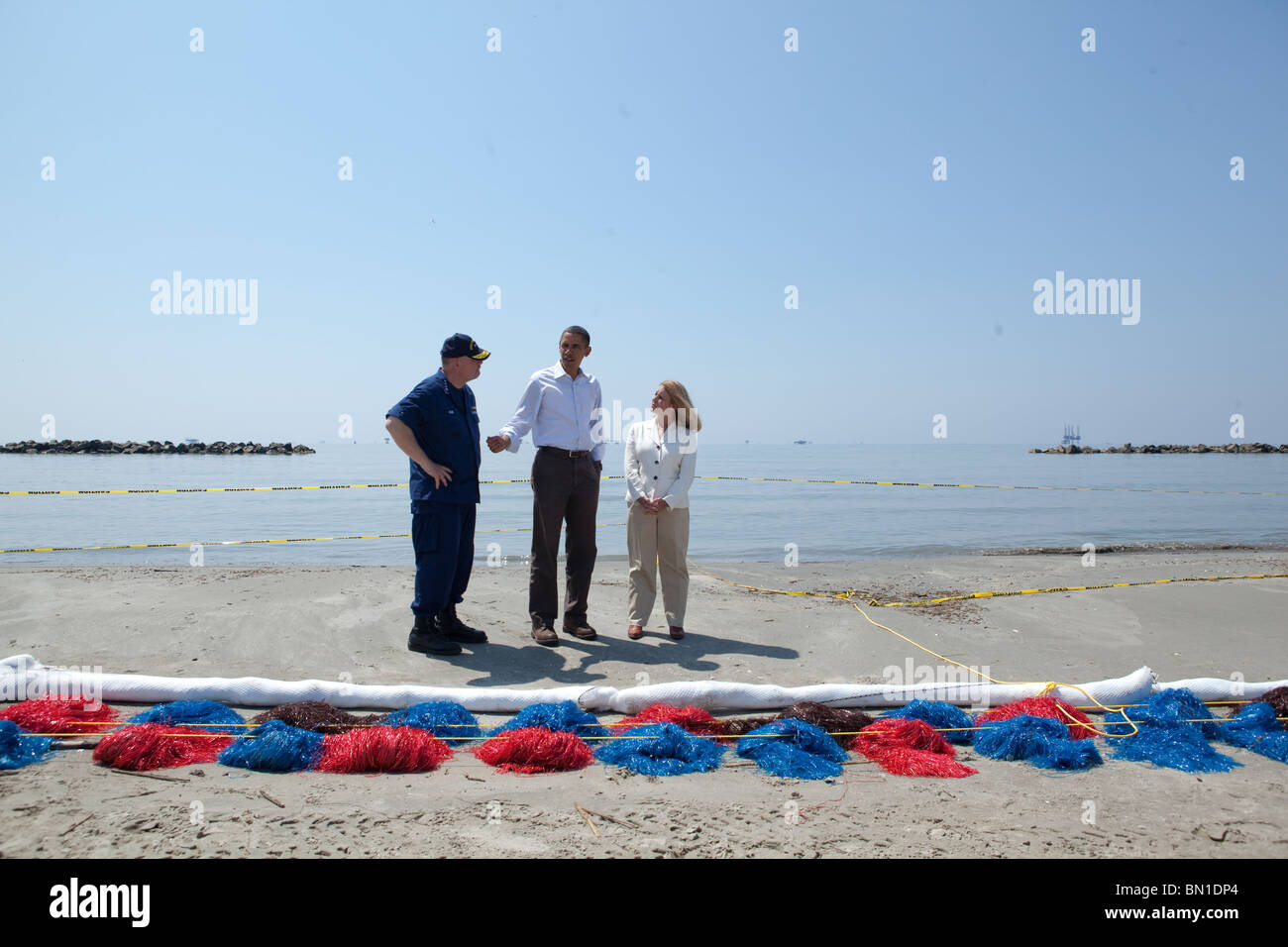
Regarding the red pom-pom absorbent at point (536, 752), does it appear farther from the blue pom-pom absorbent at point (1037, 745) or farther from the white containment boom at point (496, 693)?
the blue pom-pom absorbent at point (1037, 745)

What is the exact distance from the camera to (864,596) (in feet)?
24.1

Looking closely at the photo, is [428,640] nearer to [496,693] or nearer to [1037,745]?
[496,693]

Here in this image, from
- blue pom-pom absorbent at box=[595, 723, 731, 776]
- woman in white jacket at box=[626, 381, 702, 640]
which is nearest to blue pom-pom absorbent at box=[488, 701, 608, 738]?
blue pom-pom absorbent at box=[595, 723, 731, 776]

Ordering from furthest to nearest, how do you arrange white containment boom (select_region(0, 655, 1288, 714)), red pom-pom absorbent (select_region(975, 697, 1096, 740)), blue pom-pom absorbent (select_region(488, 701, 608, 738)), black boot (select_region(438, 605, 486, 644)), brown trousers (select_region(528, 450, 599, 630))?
brown trousers (select_region(528, 450, 599, 630)) → black boot (select_region(438, 605, 486, 644)) → white containment boom (select_region(0, 655, 1288, 714)) → red pom-pom absorbent (select_region(975, 697, 1096, 740)) → blue pom-pom absorbent (select_region(488, 701, 608, 738))

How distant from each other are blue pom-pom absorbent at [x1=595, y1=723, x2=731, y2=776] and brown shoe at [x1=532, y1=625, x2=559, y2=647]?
1.94 m

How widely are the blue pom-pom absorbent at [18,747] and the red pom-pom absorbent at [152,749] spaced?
181mm

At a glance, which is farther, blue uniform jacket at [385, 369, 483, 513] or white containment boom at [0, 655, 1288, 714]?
blue uniform jacket at [385, 369, 483, 513]

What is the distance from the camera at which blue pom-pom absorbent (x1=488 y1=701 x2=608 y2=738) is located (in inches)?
131

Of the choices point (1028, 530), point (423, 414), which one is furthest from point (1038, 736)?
point (1028, 530)

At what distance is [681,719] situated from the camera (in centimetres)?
348

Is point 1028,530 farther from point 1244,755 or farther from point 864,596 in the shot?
point 1244,755

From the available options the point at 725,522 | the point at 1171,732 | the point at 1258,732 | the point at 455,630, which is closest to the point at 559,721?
the point at 455,630

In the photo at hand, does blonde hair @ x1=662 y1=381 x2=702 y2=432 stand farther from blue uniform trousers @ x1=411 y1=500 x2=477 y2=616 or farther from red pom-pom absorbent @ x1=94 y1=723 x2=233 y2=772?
red pom-pom absorbent @ x1=94 y1=723 x2=233 y2=772
